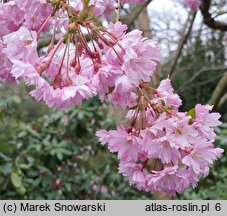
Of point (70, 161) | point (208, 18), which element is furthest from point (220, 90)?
point (70, 161)

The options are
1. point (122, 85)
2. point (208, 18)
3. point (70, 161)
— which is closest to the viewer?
point (122, 85)

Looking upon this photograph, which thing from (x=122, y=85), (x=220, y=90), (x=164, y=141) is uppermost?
(x=122, y=85)

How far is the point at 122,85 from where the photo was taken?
34.4 inches

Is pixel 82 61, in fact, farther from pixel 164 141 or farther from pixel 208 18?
pixel 208 18

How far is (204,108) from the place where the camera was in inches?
39.1

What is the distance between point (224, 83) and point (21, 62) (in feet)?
→ 8.88

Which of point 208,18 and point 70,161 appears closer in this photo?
point 208,18

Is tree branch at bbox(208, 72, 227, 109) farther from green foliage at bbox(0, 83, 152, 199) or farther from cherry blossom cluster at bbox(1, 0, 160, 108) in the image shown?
cherry blossom cluster at bbox(1, 0, 160, 108)

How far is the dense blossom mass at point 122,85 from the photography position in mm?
878

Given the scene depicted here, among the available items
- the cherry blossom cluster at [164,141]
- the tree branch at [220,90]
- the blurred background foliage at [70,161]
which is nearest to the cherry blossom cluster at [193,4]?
the tree branch at [220,90]

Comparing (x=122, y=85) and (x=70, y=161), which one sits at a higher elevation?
(x=122, y=85)

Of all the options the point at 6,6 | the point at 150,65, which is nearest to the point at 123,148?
the point at 150,65

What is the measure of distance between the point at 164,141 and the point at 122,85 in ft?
0.47

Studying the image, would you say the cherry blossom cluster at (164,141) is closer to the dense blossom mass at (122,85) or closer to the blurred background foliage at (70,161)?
the dense blossom mass at (122,85)
